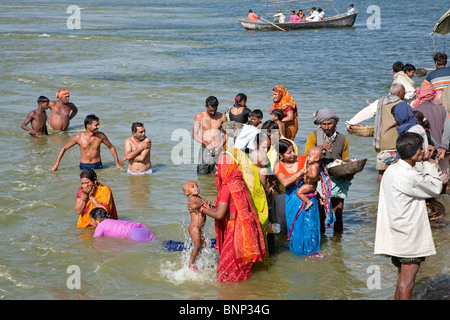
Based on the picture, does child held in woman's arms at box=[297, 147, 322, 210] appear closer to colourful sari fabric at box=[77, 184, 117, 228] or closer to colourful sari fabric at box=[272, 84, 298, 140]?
colourful sari fabric at box=[77, 184, 117, 228]

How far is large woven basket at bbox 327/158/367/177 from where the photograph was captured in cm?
629

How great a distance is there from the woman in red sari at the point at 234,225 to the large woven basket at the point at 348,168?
3.79 feet

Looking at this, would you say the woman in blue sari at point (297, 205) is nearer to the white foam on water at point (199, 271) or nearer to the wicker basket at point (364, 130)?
the white foam on water at point (199, 271)

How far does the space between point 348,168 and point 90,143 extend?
16.8 ft

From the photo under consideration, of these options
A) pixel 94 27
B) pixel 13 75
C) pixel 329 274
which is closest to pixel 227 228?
pixel 329 274

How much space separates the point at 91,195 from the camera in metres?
7.22

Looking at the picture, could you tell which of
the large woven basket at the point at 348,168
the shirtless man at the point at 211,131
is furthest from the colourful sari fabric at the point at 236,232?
the shirtless man at the point at 211,131

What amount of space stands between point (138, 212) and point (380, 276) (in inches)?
147

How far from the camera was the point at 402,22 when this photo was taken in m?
40.3

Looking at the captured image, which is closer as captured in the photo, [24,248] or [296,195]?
[296,195]

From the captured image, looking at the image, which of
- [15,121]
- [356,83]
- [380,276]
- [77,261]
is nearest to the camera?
[380,276]

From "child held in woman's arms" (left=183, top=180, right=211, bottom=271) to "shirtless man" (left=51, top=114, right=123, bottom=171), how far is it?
14.5 ft

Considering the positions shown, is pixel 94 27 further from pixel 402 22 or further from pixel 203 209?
pixel 203 209
